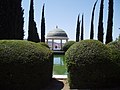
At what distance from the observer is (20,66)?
7.82 m

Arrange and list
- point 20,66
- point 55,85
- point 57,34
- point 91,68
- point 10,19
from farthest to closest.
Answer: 1. point 57,34
2. point 10,19
3. point 55,85
4. point 91,68
5. point 20,66

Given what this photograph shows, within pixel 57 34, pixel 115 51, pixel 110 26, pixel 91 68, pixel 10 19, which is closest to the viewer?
pixel 91 68

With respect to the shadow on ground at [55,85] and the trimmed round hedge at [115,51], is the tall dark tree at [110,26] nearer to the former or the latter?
the shadow on ground at [55,85]

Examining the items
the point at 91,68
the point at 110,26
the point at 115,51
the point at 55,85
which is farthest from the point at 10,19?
the point at 91,68

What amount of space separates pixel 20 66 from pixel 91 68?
6.90 feet

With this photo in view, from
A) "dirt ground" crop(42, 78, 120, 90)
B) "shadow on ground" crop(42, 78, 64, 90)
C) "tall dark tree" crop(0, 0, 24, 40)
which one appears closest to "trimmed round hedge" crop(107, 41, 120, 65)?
"dirt ground" crop(42, 78, 120, 90)

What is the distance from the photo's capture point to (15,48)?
8.23m

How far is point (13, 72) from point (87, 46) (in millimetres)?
2482

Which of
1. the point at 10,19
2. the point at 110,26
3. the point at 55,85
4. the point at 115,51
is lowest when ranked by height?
the point at 55,85

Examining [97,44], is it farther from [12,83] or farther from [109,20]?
[109,20]

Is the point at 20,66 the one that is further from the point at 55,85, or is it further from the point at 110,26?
the point at 110,26

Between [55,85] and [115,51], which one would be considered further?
[55,85]

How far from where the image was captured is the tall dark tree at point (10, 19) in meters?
18.8

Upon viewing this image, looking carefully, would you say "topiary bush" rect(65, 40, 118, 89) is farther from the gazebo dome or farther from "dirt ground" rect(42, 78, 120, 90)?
the gazebo dome
